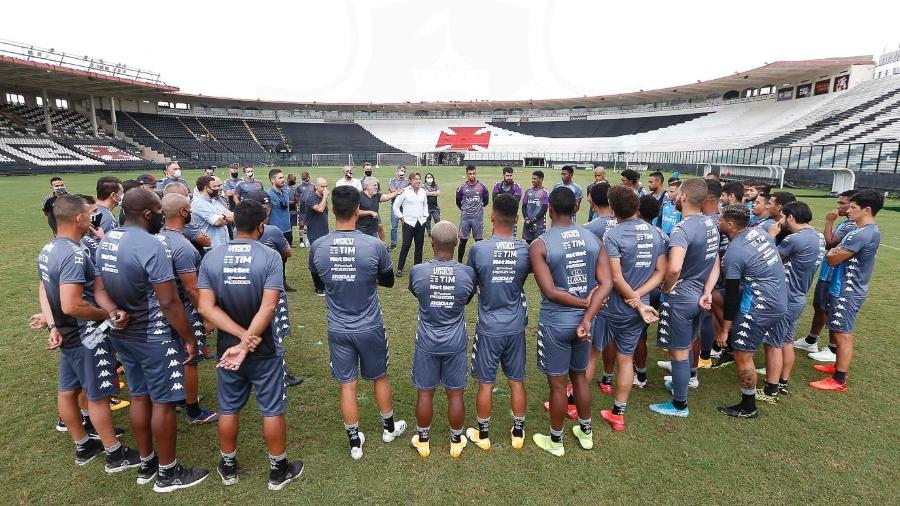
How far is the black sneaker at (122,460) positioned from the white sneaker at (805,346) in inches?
314

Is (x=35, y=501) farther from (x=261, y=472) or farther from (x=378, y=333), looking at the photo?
(x=378, y=333)

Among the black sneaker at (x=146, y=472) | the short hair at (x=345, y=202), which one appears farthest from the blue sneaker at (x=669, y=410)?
the black sneaker at (x=146, y=472)

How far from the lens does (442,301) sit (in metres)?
3.63

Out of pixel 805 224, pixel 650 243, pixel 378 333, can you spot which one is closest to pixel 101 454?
pixel 378 333

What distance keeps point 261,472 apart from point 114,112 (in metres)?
61.7

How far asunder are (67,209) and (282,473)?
2669 millimetres

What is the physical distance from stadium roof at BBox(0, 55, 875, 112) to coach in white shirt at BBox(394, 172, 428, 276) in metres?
42.3

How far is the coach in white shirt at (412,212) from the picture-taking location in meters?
9.28

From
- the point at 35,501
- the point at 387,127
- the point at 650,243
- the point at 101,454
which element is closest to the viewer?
the point at 35,501

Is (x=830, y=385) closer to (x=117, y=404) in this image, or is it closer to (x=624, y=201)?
(x=624, y=201)

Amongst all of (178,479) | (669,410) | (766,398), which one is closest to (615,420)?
(669,410)

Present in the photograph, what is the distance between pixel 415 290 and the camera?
12.0ft

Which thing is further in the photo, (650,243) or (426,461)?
(650,243)

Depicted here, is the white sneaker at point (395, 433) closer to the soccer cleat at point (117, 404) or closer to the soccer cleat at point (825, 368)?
the soccer cleat at point (117, 404)
